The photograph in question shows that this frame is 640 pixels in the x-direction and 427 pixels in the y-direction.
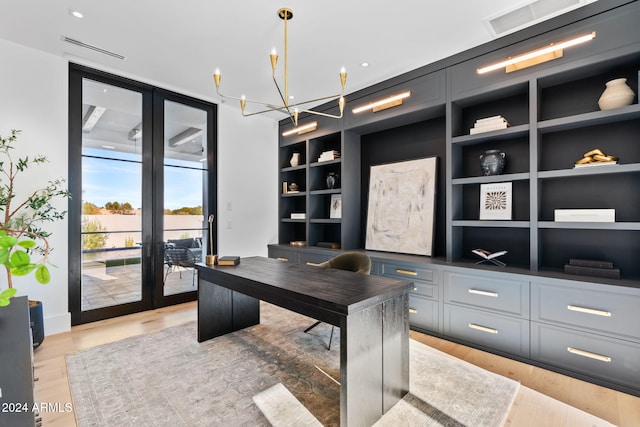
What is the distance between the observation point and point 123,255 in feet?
12.3

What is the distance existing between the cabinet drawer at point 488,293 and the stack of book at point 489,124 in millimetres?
1428

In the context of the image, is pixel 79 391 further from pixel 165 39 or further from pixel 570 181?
pixel 570 181

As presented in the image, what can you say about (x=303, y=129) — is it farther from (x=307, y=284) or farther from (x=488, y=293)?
(x=488, y=293)

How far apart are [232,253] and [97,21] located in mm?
3137

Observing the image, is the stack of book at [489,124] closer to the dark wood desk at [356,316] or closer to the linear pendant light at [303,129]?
the dark wood desk at [356,316]

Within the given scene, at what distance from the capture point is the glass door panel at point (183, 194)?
13.4 feet

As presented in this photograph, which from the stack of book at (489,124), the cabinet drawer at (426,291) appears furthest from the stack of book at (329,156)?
the cabinet drawer at (426,291)

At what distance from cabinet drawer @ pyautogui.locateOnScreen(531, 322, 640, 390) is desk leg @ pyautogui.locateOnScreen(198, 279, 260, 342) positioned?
2646 mm

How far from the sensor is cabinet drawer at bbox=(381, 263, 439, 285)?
313 cm

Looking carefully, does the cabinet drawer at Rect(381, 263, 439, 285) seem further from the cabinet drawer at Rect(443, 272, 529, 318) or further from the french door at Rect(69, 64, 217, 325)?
the french door at Rect(69, 64, 217, 325)

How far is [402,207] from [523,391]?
2177mm

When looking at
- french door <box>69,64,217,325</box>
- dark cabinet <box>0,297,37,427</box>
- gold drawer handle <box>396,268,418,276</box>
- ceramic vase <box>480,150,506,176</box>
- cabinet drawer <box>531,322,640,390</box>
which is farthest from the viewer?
french door <box>69,64,217,325</box>

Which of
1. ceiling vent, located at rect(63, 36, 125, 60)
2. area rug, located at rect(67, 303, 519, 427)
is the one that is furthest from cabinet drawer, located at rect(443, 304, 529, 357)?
ceiling vent, located at rect(63, 36, 125, 60)

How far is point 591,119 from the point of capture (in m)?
2.43
